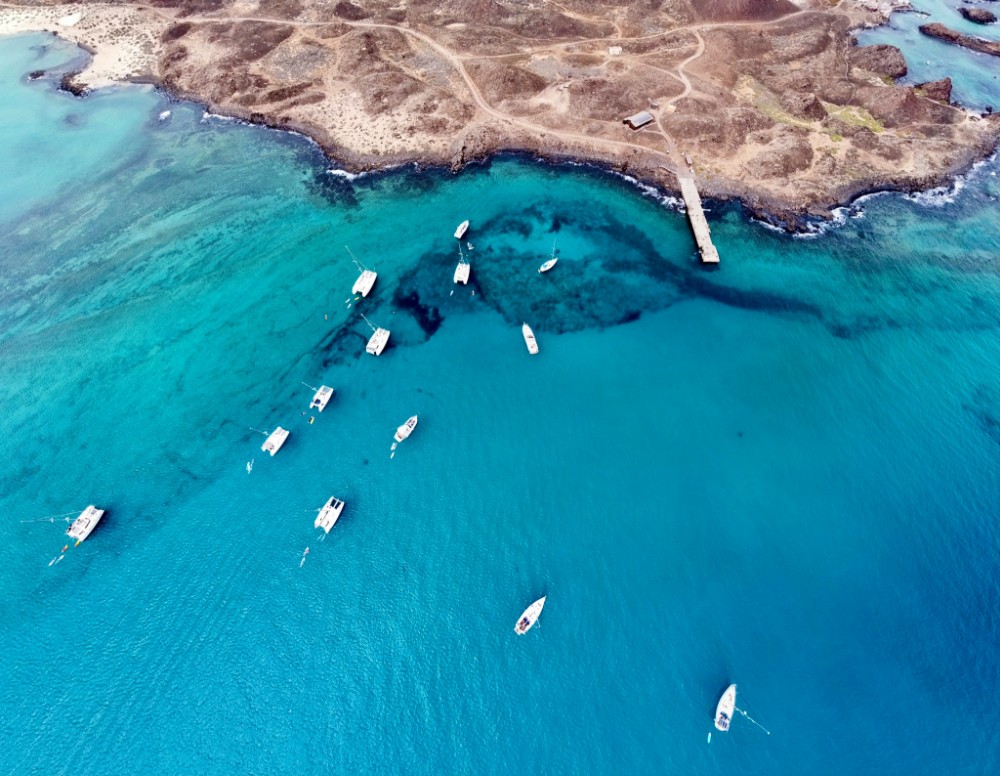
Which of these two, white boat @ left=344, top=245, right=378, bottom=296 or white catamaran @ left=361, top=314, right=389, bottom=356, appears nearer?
white catamaran @ left=361, top=314, right=389, bottom=356

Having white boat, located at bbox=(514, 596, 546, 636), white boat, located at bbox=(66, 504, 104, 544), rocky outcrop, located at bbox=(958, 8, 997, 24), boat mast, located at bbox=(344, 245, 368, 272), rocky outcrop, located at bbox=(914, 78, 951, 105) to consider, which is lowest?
white boat, located at bbox=(514, 596, 546, 636)

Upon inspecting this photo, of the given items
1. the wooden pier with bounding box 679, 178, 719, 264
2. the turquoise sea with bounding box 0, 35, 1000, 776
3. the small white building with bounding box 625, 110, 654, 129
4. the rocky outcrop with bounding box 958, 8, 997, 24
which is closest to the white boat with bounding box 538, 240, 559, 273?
the turquoise sea with bounding box 0, 35, 1000, 776

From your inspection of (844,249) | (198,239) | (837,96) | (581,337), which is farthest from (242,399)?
(837,96)

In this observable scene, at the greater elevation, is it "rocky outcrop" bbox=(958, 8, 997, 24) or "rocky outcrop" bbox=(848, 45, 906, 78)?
"rocky outcrop" bbox=(958, 8, 997, 24)

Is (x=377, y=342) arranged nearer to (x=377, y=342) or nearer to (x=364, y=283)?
(x=377, y=342)

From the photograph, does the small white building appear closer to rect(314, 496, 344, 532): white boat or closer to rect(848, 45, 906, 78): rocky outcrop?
rect(848, 45, 906, 78): rocky outcrop
